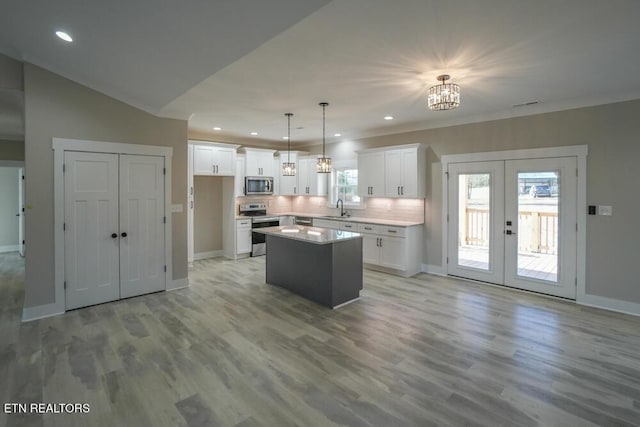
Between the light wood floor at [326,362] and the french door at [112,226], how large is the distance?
33cm

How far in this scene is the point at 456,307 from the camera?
4.28 m

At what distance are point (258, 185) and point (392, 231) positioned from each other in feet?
11.3

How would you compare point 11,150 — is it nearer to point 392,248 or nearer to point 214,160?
point 214,160

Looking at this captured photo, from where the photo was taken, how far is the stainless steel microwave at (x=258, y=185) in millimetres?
7367

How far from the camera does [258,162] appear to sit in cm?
763

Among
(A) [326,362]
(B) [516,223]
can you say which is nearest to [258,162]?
(B) [516,223]

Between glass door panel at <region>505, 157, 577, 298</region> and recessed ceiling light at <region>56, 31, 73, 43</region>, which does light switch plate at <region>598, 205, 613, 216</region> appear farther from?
recessed ceiling light at <region>56, 31, 73, 43</region>

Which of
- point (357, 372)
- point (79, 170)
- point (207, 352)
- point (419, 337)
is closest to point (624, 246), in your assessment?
point (419, 337)

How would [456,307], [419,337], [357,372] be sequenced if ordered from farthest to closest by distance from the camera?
[456,307] < [419,337] < [357,372]

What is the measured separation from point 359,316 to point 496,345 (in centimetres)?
150

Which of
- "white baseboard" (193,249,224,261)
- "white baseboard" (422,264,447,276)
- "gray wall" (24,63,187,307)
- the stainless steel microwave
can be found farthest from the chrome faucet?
"gray wall" (24,63,187,307)

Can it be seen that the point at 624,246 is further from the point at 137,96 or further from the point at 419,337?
the point at 137,96

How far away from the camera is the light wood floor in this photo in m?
2.28

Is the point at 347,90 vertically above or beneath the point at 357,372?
above
